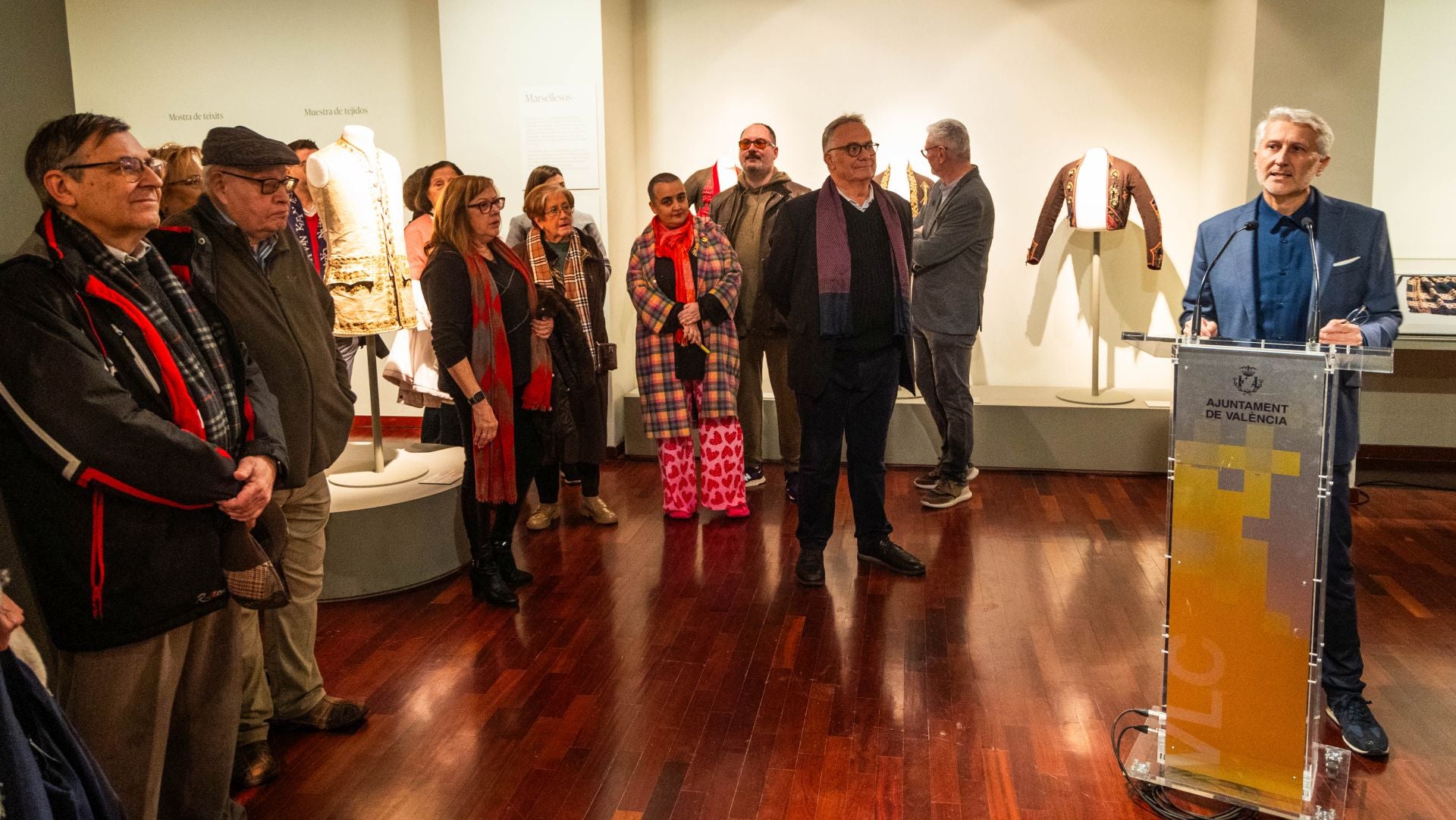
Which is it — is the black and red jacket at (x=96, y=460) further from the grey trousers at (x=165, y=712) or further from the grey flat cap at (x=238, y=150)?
the grey flat cap at (x=238, y=150)

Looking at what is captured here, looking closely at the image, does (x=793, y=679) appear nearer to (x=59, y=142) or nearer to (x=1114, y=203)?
(x=59, y=142)

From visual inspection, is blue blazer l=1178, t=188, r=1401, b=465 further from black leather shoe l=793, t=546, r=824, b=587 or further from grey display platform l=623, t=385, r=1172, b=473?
grey display platform l=623, t=385, r=1172, b=473

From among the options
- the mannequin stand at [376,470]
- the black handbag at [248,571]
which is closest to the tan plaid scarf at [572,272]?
the mannequin stand at [376,470]

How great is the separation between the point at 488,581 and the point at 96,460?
2.12 metres

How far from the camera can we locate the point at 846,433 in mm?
4340

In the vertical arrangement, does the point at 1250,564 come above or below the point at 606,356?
below

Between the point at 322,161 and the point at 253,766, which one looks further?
the point at 322,161

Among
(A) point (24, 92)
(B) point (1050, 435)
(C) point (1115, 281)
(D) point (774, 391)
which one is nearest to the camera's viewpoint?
(A) point (24, 92)

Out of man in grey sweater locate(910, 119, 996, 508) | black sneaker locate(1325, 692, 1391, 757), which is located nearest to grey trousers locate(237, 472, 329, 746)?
black sneaker locate(1325, 692, 1391, 757)

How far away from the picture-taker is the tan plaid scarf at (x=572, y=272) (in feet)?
14.9

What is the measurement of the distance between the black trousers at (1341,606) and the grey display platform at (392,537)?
2.93m

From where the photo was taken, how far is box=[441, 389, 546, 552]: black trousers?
393 cm

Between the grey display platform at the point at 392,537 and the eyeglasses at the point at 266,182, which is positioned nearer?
the eyeglasses at the point at 266,182

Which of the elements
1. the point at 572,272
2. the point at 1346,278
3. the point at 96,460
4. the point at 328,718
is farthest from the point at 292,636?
the point at 1346,278
